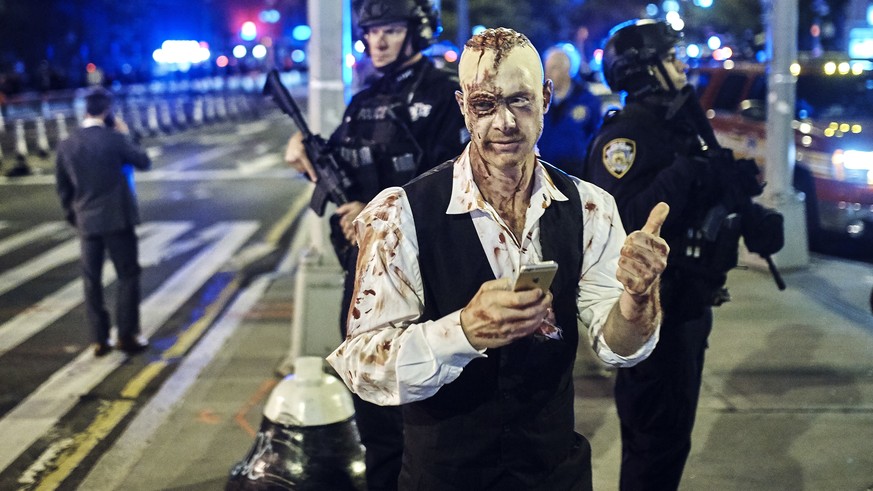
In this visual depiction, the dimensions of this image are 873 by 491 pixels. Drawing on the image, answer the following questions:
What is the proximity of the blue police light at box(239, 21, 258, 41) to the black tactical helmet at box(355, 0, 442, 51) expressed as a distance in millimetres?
67368

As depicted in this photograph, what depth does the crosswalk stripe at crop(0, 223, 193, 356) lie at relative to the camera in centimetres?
836

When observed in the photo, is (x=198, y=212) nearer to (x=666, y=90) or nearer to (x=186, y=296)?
(x=186, y=296)

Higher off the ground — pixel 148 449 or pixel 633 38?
pixel 633 38

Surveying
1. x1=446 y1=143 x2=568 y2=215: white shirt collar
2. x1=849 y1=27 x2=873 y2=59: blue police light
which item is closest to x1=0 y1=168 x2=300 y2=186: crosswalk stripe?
x1=849 y1=27 x2=873 y2=59: blue police light

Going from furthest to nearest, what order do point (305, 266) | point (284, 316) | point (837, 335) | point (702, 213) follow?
point (284, 316) < point (837, 335) < point (305, 266) < point (702, 213)

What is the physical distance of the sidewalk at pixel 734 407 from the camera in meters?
5.05

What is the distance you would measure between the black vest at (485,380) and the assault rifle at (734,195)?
149cm

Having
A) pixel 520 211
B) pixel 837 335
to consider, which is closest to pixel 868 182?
pixel 837 335

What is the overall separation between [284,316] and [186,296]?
1495 millimetres

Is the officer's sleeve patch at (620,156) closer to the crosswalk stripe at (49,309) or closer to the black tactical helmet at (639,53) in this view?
the black tactical helmet at (639,53)

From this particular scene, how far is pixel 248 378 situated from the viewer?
6.95 metres

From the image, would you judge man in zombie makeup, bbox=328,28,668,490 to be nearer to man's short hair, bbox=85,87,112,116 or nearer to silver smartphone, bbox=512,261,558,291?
silver smartphone, bbox=512,261,558,291

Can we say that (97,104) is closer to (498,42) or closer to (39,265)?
(39,265)

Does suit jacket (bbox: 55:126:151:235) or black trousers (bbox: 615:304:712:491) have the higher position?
suit jacket (bbox: 55:126:151:235)
